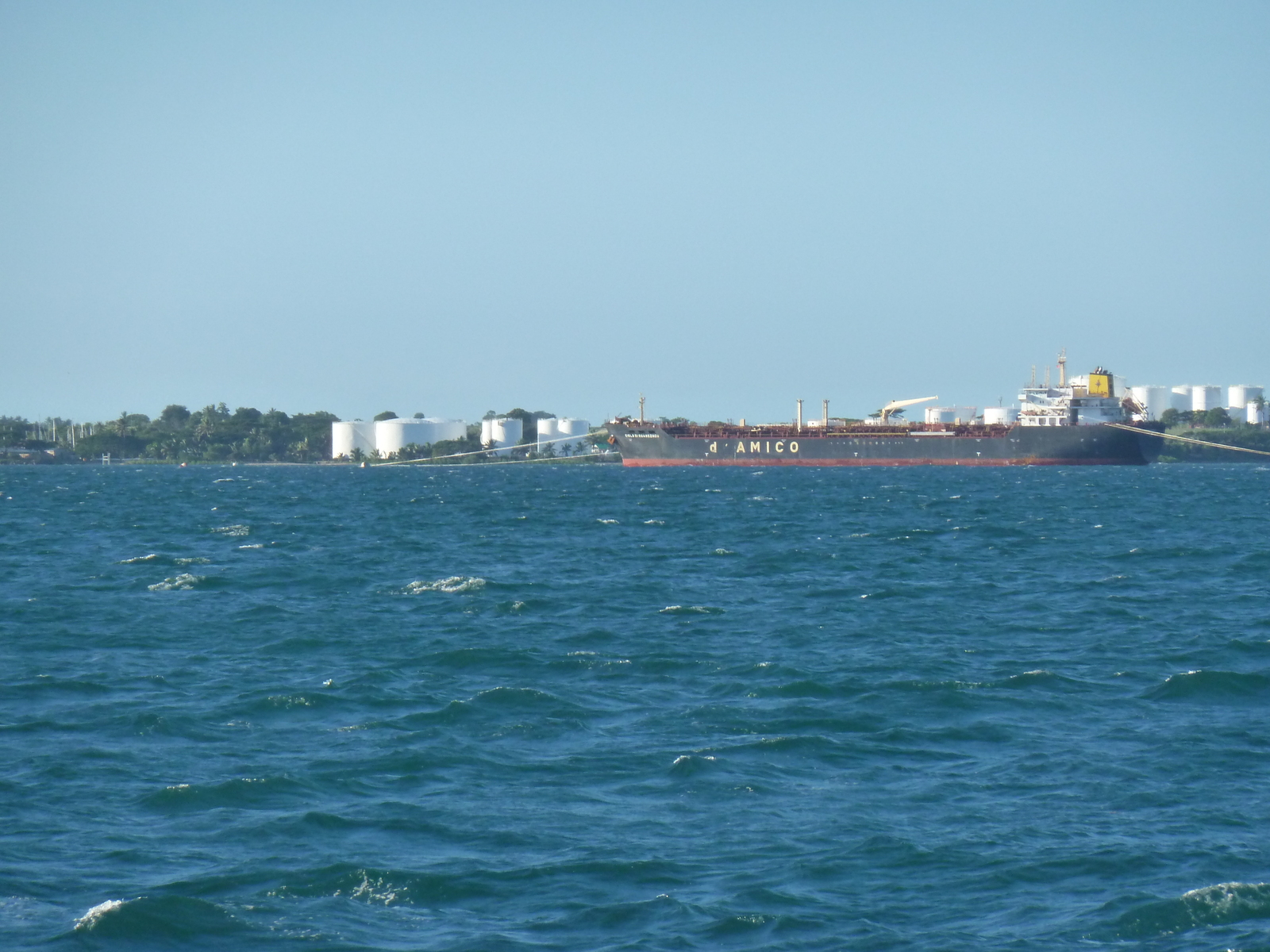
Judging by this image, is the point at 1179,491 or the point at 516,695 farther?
the point at 1179,491

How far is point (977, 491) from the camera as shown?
94562 millimetres

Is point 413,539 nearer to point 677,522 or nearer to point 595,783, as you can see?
point 677,522

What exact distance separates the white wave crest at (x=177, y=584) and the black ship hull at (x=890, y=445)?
399 feet

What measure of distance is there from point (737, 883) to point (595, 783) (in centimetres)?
389

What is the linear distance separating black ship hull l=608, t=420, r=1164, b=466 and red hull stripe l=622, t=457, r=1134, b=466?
0.30ft

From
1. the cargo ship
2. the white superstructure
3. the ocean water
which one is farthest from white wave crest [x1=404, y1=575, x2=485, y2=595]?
the white superstructure

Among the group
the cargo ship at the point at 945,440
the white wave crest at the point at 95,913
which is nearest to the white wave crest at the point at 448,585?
the white wave crest at the point at 95,913

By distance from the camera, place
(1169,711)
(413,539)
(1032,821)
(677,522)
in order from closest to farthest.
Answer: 1. (1032,821)
2. (1169,711)
3. (413,539)
4. (677,522)

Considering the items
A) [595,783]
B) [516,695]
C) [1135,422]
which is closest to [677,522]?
[516,695]

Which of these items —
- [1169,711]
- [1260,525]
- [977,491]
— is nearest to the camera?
[1169,711]

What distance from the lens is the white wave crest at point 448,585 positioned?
36.8 m

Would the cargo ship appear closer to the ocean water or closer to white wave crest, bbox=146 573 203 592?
the ocean water

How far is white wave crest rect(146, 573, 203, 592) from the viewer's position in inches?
1460

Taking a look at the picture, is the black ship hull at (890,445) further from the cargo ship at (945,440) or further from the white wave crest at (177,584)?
the white wave crest at (177,584)
